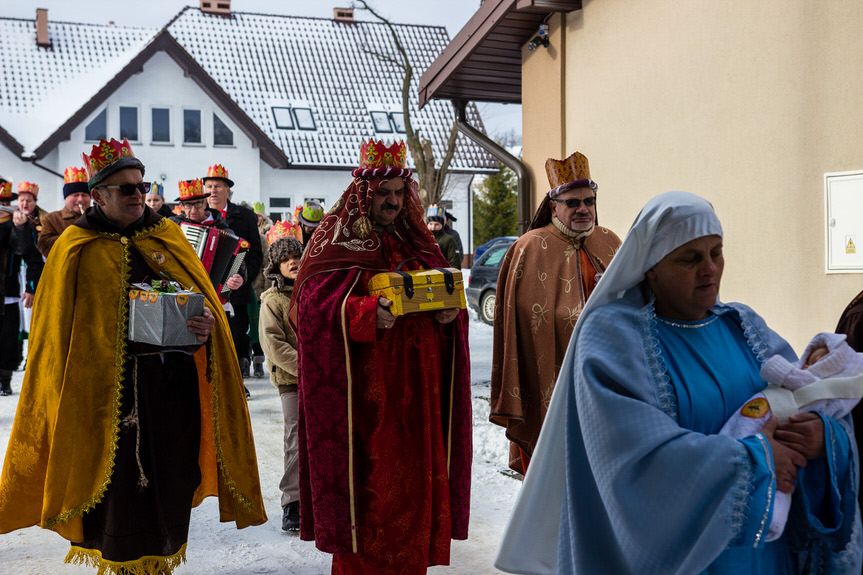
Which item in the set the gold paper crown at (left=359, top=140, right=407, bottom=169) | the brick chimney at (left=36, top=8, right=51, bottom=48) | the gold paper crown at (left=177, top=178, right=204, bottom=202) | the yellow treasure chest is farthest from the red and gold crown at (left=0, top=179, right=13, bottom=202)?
the brick chimney at (left=36, top=8, right=51, bottom=48)

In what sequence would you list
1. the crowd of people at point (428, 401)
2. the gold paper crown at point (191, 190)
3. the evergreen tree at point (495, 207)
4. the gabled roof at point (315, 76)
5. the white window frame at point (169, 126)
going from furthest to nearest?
1. the evergreen tree at point (495, 207)
2. the gabled roof at point (315, 76)
3. the white window frame at point (169, 126)
4. the gold paper crown at point (191, 190)
5. the crowd of people at point (428, 401)

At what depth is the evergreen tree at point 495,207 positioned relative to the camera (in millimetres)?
42625

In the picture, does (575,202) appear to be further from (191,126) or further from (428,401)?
(191,126)

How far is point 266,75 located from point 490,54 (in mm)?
22624

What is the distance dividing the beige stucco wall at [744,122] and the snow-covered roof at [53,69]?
2295 cm

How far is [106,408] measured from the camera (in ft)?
14.3

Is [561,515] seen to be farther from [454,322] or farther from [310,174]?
[310,174]

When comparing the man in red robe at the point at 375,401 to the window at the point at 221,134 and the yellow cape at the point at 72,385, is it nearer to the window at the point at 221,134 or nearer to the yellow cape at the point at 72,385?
the yellow cape at the point at 72,385

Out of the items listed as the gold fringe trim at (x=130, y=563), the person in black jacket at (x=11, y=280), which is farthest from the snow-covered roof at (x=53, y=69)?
the gold fringe trim at (x=130, y=563)

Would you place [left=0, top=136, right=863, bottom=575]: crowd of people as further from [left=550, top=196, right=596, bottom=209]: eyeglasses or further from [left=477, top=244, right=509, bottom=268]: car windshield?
[left=477, top=244, right=509, bottom=268]: car windshield

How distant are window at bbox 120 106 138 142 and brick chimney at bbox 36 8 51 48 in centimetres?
435

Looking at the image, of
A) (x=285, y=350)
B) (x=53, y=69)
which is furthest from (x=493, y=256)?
(x=53, y=69)

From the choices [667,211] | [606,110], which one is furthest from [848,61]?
[667,211]

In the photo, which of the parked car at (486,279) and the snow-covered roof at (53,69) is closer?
the parked car at (486,279)
